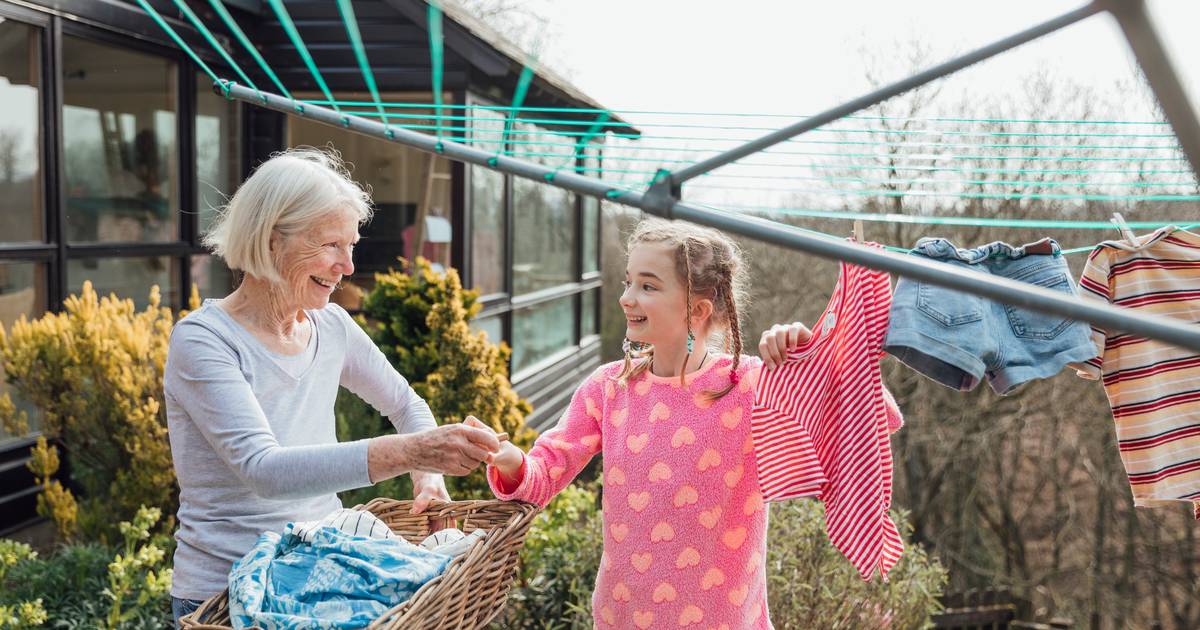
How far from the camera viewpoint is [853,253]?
112 centimetres

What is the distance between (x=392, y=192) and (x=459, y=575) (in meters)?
7.04

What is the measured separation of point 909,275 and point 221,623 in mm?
1273

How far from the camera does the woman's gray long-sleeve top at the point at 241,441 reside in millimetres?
1769

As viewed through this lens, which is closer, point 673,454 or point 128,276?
point 673,454

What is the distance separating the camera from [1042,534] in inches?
437

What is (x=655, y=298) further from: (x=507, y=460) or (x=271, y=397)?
(x=271, y=397)

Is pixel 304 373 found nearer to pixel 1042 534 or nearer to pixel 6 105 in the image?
pixel 6 105

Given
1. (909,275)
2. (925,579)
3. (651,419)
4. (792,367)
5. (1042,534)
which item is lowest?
(1042,534)

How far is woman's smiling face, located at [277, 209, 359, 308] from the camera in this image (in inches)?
77.2

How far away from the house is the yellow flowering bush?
47cm

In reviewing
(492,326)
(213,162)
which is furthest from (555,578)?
(213,162)

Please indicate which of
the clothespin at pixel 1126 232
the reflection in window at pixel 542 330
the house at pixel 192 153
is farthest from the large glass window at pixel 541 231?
the clothespin at pixel 1126 232

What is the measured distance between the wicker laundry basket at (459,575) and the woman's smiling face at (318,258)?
0.44 meters

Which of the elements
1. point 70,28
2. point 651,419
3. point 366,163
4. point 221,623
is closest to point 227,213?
point 221,623
